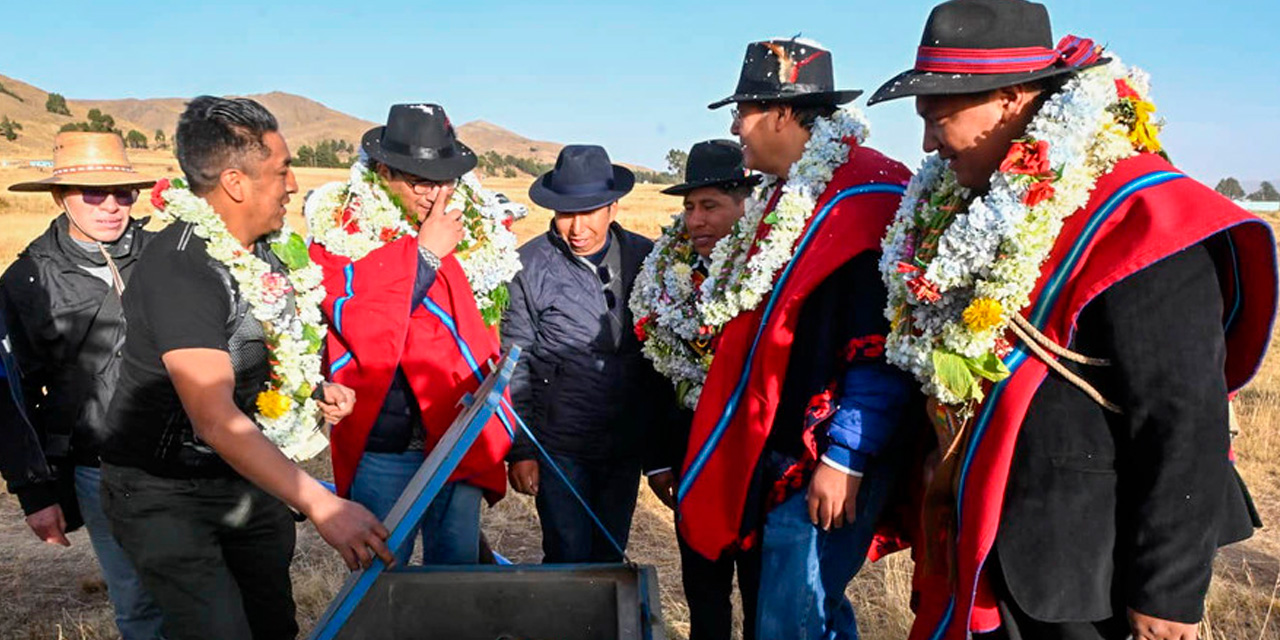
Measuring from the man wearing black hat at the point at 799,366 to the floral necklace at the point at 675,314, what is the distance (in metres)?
0.32

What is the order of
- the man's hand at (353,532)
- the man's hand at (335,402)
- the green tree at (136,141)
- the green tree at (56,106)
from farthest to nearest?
the green tree at (56,106), the green tree at (136,141), the man's hand at (335,402), the man's hand at (353,532)

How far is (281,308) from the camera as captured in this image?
2.68m

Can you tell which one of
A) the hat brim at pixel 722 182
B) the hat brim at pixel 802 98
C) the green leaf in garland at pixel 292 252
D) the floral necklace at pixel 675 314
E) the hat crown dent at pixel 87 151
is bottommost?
the floral necklace at pixel 675 314

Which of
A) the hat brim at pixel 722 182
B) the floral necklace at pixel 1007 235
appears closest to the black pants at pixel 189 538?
the hat brim at pixel 722 182

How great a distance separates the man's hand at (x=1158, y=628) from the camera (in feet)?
6.23

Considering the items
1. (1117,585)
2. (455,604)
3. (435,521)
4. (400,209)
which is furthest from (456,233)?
(1117,585)

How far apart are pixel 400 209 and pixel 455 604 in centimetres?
147

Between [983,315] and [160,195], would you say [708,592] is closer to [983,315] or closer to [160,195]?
[983,315]

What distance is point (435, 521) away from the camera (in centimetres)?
344

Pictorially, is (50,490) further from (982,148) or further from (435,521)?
(982,148)

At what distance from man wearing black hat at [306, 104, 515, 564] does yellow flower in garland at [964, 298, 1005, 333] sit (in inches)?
Result: 74.5

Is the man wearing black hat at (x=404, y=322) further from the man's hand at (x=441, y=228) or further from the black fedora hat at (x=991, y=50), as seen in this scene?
the black fedora hat at (x=991, y=50)

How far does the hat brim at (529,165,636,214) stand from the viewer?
144 inches

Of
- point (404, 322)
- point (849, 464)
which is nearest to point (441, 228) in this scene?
point (404, 322)
